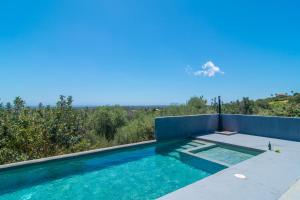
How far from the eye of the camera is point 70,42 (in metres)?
10.1

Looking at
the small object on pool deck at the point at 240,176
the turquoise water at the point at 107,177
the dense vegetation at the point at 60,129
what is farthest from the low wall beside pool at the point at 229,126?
the small object on pool deck at the point at 240,176

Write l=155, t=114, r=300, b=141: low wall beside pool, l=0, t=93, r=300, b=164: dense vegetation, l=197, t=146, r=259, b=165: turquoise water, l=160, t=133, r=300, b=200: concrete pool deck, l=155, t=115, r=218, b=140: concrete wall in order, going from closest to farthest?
l=160, t=133, r=300, b=200: concrete pool deck < l=0, t=93, r=300, b=164: dense vegetation < l=197, t=146, r=259, b=165: turquoise water < l=155, t=114, r=300, b=141: low wall beside pool < l=155, t=115, r=218, b=140: concrete wall

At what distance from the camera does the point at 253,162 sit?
4812mm

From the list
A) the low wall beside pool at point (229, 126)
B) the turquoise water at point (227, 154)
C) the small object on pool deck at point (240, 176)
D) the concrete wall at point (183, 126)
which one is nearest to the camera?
the small object on pool deck at point (240, 176)

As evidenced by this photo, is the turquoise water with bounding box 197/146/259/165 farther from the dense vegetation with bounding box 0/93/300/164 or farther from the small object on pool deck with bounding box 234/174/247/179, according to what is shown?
the dense vegetation with bounding box 0/93/300/164

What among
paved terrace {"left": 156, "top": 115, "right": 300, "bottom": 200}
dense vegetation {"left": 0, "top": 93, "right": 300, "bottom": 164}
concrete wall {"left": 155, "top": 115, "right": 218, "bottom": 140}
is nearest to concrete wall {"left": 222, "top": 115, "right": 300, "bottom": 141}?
paved terrace {"left": 156, "top": 115, "right": 300, "bottom": 200}

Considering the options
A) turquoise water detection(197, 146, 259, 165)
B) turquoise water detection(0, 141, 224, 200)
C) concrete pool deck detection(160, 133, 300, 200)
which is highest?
concrete pool deck detection(160, 133, 300, 200)

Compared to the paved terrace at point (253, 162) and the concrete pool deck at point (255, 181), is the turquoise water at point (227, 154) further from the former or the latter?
the concrete pool deck at point (255, 181)

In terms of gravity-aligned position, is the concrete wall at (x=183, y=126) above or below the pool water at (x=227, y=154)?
above

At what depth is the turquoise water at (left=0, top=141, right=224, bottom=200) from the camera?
426 centimetres

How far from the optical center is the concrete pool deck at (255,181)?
3125 millimetres

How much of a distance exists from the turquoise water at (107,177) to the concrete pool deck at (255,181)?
3.53ft

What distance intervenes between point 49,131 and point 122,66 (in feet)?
29.5

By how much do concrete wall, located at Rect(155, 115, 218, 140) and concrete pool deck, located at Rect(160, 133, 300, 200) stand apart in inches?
136
